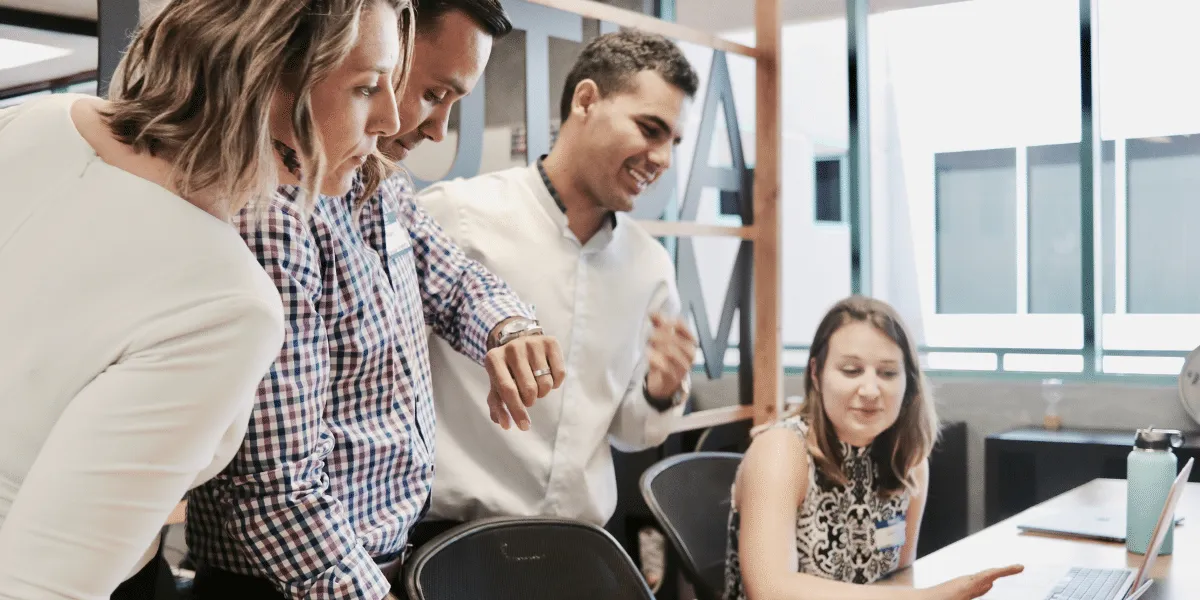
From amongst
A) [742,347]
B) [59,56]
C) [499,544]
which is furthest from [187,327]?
[742,347]

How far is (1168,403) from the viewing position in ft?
14.2

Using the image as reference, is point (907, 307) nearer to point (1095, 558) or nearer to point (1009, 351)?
Answer: point (1009, 351)

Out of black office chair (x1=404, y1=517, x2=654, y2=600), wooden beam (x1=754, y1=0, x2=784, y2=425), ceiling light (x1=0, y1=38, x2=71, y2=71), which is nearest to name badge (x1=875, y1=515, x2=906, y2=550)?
black office chair (x1=404, y1=517, x2=654, y2=600)

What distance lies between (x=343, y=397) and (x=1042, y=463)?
361 centimetres

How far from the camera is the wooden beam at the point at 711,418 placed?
3285mm

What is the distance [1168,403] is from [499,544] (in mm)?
3594

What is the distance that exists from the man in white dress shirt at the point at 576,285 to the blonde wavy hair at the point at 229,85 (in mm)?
1353

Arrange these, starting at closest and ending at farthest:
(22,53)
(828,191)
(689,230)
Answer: (22,53) < (689,230) < (828,191)

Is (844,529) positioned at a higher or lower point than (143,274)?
lower

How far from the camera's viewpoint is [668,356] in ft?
6.64

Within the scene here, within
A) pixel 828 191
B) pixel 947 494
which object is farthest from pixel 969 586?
pixel 828 191

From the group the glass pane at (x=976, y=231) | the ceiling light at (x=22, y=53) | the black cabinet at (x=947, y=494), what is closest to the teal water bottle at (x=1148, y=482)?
the ceiling light at (x=22, y=53)

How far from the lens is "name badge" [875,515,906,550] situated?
2150mm

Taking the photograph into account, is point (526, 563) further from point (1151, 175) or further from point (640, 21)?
point (1151, 175)
